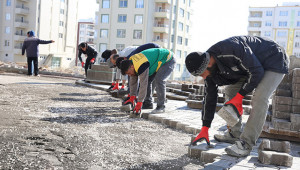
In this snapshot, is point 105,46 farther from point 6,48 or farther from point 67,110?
point 67,110

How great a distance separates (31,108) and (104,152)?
313 centimetres

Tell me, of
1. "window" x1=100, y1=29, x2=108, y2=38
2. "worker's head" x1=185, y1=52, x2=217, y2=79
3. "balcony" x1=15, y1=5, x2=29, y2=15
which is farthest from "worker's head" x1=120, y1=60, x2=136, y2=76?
"balcony" x1=15, y1=5, x2=29, y2=15

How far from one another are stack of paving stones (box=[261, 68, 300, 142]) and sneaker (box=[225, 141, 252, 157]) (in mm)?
1347

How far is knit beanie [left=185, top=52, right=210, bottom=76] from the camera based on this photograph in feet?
10.6

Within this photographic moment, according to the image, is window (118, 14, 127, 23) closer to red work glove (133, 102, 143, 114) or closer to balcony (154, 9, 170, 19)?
balcony (154, 9, 170, 19)

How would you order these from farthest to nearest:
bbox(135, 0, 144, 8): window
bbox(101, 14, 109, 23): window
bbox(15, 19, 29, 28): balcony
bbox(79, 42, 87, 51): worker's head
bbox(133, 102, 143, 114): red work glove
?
1. bbox(15, 19, 29, 28): balcony
2. bbox(101, 14, 109, 23): window
3. bbox(135, 0, 144, 8): window
4. bbox(79, 42, 87, 51): worker's head
5. bbox(133, 102, 143, 114): red work glove

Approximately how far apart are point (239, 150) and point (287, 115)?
5.61 feet

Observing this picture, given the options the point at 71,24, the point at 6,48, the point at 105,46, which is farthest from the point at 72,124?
the point at 71,24

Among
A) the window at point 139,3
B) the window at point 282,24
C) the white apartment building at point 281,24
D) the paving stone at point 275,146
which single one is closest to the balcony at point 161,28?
the window at point 139,3

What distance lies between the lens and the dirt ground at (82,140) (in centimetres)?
318

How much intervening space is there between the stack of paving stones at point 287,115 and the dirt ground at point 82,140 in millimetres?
1274

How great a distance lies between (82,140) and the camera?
13.1 feet

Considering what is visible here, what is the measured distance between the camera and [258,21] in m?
67.6

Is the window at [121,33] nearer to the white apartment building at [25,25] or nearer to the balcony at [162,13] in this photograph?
the balcony at [162,13]
